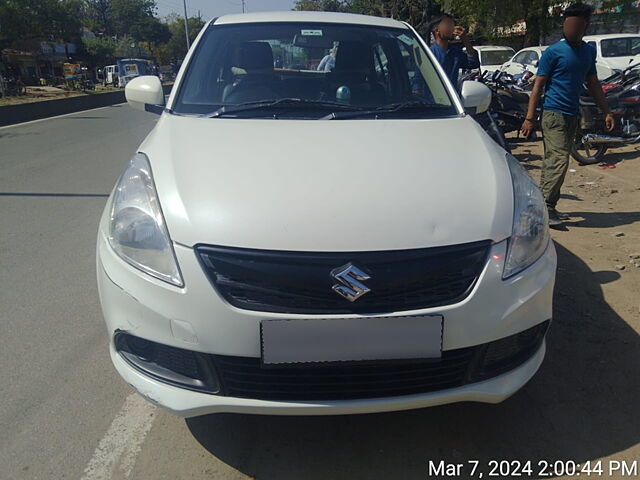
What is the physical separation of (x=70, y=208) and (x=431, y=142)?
456 cm

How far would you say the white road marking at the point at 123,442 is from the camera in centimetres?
204

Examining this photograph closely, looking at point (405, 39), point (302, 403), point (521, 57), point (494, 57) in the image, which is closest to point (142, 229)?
point (302, 403)

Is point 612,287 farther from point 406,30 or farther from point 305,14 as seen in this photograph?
point 305,14

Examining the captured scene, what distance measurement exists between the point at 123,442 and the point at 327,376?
3.23ft

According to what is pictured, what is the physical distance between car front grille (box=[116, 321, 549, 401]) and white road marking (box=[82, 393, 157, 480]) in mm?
447

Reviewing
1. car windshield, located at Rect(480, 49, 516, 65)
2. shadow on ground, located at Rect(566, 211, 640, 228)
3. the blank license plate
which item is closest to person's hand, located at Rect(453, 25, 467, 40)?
shadow on ground, located at Rect(566, 211, 640, 228)

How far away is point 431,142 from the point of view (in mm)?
2393

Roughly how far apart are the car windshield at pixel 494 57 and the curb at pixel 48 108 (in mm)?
10712

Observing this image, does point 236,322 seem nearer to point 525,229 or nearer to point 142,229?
point 142,229

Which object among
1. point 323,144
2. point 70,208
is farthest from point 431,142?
point 70,208

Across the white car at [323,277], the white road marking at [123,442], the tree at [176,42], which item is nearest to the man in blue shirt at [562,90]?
the white car at [323,277]

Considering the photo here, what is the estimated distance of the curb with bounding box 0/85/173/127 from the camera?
1455cm

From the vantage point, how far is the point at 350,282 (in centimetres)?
175

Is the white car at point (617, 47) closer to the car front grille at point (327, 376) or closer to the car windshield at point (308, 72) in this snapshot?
the car windshield at point (308, 72)
